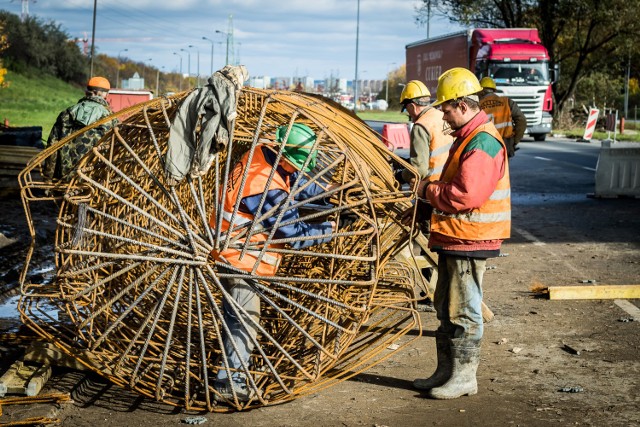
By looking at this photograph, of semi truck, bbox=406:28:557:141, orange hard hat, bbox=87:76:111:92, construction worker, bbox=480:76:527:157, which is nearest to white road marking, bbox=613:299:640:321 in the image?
construction worker, bbox=480:76:527:157

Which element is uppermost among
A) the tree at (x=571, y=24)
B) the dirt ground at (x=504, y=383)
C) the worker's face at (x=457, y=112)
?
the tree at (x=571, y=24)

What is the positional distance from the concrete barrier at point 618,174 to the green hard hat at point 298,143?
11551 millimetres

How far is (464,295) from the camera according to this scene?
5641 mm

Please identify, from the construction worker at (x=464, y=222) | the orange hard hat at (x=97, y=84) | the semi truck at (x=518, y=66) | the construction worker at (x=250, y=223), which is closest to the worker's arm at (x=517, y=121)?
the orange hard hat at (x=97, y=84)

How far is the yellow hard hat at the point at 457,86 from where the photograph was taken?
5605 mm

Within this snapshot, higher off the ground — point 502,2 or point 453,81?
point 502,2

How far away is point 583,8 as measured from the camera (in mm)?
44125

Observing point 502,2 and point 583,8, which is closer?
point 583,8

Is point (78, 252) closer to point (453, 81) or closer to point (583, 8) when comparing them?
point (453, 81)

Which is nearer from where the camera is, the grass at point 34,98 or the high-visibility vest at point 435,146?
the high-visibility vest at point 435,146

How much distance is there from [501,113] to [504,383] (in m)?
6.14

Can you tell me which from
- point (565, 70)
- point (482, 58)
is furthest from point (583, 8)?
point (482, 58)

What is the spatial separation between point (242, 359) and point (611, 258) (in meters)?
6.46

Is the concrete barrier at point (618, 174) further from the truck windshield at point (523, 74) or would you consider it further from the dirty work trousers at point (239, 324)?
the truck windshield at point (523, 74)
